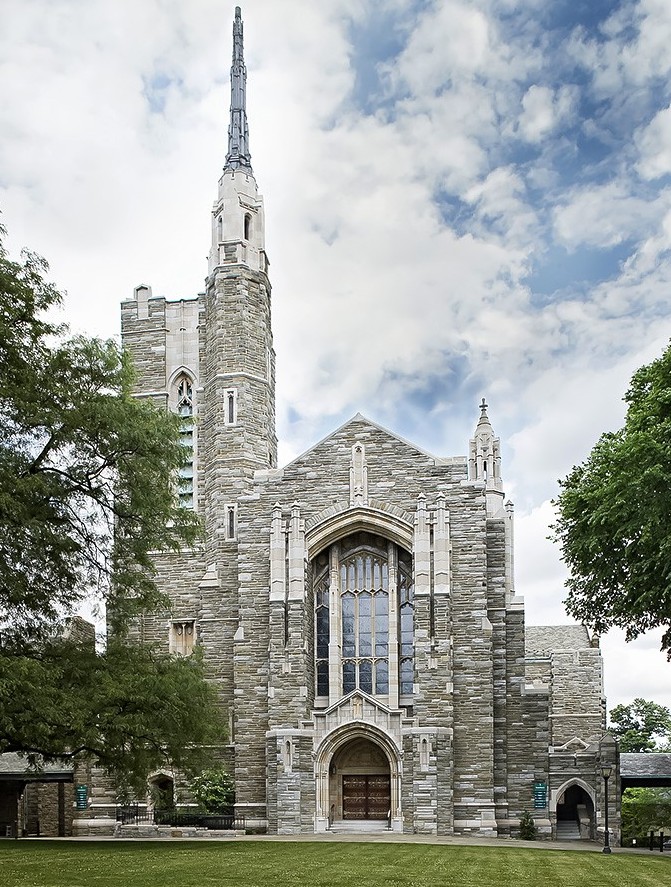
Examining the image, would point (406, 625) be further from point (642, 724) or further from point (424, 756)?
point (642, 724)

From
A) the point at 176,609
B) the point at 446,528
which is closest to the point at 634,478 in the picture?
the point at 446,528

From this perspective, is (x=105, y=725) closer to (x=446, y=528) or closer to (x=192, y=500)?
(x=446, y=528)

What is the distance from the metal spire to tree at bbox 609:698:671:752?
1859 inches

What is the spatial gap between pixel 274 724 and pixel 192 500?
10659mm

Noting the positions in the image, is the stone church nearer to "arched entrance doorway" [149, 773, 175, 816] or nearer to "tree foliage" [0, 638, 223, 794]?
"arched entrance doorway" [149, 773, 175, 816]

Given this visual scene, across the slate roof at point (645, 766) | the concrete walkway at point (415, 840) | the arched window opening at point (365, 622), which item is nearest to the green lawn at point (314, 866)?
the concrete walkway at point (415, 840)

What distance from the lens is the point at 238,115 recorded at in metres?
49.2

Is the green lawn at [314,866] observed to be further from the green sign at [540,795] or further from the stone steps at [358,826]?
the green sign at [540,795]

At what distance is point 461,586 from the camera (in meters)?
36.3

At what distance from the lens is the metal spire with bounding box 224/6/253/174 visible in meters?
47.1

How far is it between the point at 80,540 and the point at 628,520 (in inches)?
546

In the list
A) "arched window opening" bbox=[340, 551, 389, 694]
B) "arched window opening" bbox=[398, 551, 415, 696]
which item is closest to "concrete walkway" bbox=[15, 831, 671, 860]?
"arched window opening" bbox=[398, 551, 415, 696]

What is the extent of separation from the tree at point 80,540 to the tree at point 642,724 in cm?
5505

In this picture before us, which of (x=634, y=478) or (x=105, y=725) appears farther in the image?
(x=634, y=478)
